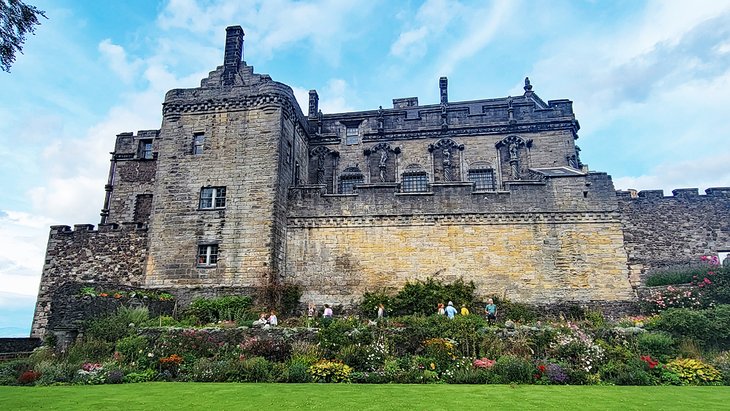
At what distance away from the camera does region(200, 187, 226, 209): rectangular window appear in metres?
24.6

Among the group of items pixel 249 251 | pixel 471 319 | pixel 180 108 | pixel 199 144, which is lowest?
pixel 471 319

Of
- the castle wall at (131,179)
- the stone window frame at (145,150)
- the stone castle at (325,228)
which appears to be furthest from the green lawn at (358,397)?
the stone window frame at (145,150)

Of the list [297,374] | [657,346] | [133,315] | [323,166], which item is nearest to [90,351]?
[133,315]

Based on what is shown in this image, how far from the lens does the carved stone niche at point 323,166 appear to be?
1243 inches

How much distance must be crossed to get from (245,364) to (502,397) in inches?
280

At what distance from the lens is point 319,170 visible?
31.6 metres

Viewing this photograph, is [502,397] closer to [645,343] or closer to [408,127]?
[645,343]

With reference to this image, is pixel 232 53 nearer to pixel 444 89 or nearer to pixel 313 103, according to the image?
pixel 313 103

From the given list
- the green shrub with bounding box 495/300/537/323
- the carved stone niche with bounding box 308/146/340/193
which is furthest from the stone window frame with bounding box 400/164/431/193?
the green shrub with bounding box 495/300/537/323

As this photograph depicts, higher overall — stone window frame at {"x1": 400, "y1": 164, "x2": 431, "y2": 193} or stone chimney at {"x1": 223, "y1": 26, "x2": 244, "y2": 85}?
stone chimney at {"x1": 223, "y1": 26, "x2": 244, "y2": 85}

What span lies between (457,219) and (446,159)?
298 inches

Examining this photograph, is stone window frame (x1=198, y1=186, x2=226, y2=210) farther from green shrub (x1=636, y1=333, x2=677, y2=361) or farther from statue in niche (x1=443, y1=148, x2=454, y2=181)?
green shrub (x1=636, y1=333, x2=677, y2=361)

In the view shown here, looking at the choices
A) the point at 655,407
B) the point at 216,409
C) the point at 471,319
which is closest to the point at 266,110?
the point at 471,319

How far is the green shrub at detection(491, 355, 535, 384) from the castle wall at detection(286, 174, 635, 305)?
31.4 feet
